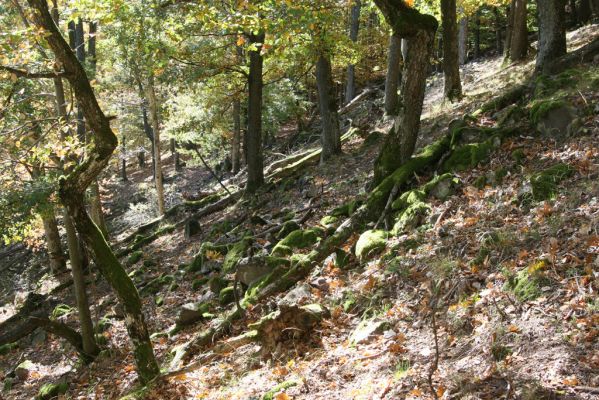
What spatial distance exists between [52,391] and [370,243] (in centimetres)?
623

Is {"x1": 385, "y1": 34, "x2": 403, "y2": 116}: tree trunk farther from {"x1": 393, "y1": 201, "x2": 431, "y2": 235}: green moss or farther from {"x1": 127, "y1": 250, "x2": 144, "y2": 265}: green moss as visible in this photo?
{"x1": 127, "y1": 250, "x2": 144, "y2": 265}: green moss

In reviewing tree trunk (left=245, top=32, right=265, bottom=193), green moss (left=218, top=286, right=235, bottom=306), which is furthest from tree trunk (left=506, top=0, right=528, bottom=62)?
green moss (left=218, top=286, right=235, bottom=306)

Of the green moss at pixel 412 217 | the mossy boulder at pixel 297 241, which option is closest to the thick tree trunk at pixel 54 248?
the mossy boulder at pixel 297 241

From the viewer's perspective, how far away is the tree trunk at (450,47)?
13789 millimetres

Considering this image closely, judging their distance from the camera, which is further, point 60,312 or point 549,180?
point 60,312

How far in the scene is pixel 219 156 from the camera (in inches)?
1015

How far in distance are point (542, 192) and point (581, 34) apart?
1104cm

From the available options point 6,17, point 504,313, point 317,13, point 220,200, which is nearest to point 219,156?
point 220,200

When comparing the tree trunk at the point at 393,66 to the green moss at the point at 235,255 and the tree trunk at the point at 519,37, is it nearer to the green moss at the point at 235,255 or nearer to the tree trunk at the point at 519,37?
the tree trunk at the point at 519,37

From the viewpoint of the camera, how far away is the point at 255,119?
15.5 meters

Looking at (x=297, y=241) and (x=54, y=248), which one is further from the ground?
(x=297, y=241)

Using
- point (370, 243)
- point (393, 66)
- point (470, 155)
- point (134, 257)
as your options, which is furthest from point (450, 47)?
point (134, 257)

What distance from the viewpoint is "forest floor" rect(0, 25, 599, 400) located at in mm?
4359

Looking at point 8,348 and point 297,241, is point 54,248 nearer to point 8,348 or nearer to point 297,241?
point 8,348
